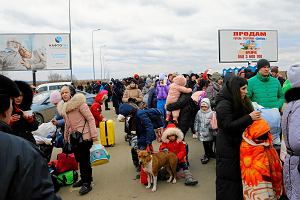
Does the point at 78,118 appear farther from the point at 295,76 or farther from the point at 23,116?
the point at 295,76

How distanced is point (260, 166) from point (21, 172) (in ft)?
9.59

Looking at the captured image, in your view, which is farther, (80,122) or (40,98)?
(40,98)

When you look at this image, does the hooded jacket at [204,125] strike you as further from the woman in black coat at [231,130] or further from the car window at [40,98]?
the car window at [40,98]

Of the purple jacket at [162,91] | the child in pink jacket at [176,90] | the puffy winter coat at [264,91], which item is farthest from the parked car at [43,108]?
the puffy winter coat at [264,91]

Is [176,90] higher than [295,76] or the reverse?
the reverse

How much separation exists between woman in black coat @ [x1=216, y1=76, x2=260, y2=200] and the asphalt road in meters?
1.02

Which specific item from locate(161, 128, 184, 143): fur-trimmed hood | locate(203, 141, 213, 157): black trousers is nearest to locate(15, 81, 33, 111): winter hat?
locate(161, 128, 184, 143): fur-trimmed hood

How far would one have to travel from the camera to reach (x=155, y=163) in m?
5.39

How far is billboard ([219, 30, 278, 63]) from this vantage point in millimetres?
25422

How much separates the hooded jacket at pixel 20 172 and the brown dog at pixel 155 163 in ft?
12.9

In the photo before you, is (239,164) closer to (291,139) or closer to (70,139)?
(291,139)

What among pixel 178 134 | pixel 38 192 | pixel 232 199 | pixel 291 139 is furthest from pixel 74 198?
pixel 38 192

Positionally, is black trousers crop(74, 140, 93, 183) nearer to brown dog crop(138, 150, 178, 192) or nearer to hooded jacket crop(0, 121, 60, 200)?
brown dog crop(138, 150, 178, 192)

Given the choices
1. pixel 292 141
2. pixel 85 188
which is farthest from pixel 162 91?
pixel 292 141
